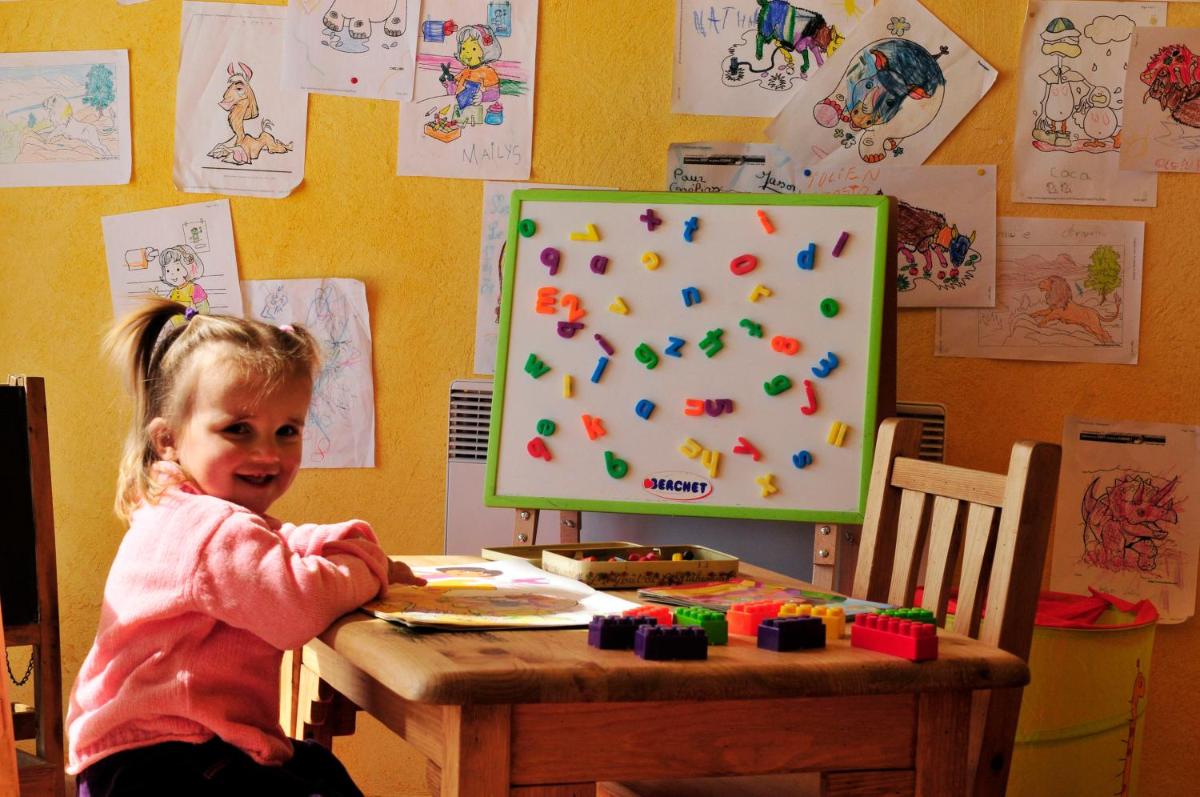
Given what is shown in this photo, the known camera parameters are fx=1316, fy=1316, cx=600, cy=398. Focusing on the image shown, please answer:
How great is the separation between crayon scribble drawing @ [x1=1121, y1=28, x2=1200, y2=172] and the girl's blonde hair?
1.82 meters

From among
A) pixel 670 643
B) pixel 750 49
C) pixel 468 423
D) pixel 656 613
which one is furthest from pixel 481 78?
pixel 670 643

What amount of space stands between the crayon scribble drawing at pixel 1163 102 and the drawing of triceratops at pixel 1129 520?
0.64m

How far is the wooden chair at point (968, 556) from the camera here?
145 centimetres

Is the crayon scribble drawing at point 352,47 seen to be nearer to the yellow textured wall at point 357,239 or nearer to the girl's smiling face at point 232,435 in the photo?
the yellow textured wall at point 357,239

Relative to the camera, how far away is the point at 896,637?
3.90ft

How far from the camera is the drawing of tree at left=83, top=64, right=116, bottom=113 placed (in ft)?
9.00

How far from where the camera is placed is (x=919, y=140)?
2.69 metres

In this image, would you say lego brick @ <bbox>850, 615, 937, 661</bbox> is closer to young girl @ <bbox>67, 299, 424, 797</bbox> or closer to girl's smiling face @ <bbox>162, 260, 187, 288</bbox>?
young girl @ <bbox>67, 299, 424, 797</bbox>

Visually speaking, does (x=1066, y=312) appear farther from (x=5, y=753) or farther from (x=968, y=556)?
(x=5, y=753)

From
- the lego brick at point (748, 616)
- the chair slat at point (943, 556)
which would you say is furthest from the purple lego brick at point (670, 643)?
the chair slat at point (943, 556)

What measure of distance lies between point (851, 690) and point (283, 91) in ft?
6.68

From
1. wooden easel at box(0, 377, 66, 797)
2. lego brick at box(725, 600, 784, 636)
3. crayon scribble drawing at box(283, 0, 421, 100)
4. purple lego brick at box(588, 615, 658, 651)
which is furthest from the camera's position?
crayon scribble drawing at box(283, 0, 421, 100)

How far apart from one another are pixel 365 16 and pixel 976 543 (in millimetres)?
1792

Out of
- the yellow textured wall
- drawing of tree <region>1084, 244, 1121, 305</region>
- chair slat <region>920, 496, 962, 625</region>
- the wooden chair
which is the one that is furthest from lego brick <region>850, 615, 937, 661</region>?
drawing of tree <region>1084, 244, 1121, 305</region>
